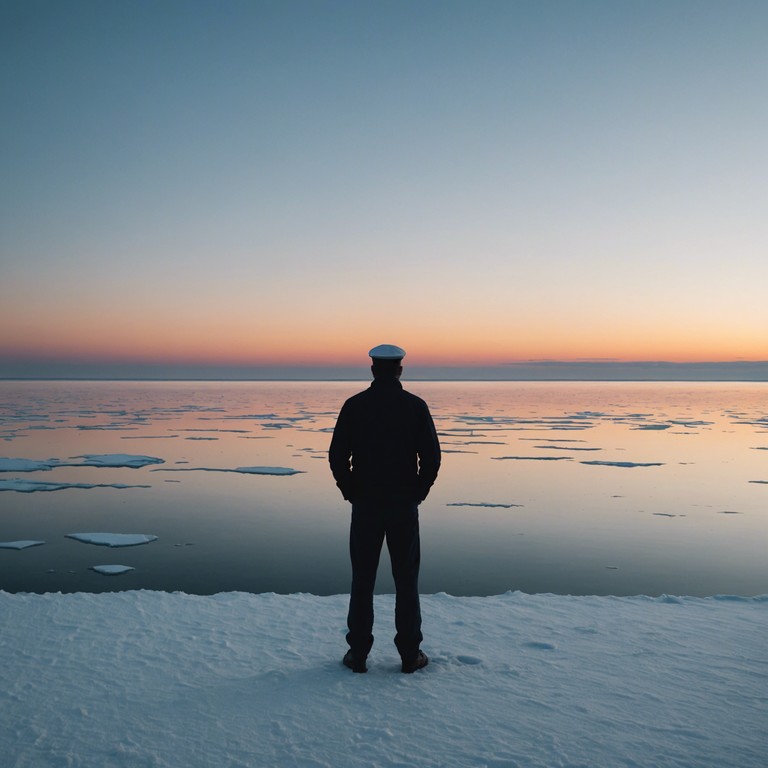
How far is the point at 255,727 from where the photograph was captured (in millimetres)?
3102

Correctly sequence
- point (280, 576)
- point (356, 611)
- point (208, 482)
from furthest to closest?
point (208, 482) < point (280, 576) < point (356, 611)

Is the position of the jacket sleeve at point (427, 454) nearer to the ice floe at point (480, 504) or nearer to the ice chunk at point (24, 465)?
the ice floe at point (480, 504)

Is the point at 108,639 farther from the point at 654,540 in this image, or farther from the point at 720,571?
the point at 654,540

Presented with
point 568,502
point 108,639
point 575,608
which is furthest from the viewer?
point 568,502

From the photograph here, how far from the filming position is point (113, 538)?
871cm

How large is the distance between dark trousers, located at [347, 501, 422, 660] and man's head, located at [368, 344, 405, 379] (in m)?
0.76

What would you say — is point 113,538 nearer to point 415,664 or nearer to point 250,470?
point 415,664

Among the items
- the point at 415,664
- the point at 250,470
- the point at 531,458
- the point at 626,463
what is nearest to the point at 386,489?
the point at 415,664

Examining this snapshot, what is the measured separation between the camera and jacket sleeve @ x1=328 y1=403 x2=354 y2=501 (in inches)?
152

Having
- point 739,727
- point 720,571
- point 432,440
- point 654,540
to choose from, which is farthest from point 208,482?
point 739,727

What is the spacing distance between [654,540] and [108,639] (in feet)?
23.8

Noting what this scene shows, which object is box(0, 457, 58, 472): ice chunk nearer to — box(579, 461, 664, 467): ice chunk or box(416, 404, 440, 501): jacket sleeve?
box(579, 461, 664, 467): ice chunk

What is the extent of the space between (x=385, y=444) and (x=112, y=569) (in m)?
4.92

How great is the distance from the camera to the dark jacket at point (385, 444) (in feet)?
12.5
